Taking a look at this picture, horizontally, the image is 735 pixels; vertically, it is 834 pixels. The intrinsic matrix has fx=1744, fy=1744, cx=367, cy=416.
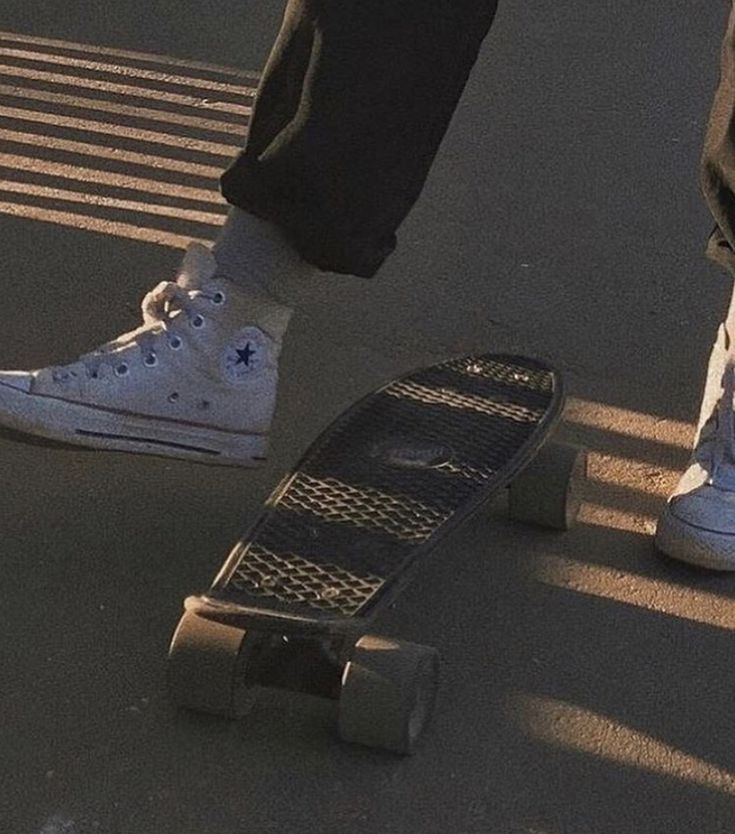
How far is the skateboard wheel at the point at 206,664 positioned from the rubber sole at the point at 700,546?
2.20 feet

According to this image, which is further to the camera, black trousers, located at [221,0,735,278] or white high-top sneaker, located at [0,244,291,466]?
white high-top sneaker, located at [0,244,291,466]

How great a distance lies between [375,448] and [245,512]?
23cm

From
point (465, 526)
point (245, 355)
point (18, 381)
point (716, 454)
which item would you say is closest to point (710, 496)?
point (716, 454)

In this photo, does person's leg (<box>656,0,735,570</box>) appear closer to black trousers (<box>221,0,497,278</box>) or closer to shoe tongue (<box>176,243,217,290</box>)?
black trousers (<box>221,0,497,278</box>)

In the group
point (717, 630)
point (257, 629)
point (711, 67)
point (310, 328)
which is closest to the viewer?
point (257, 629)

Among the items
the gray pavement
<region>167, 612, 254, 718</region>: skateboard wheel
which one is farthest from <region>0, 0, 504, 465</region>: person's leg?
<region>167, 612, 254, 718</region>: skateboard wheel

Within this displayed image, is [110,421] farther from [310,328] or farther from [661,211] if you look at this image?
[661,211]

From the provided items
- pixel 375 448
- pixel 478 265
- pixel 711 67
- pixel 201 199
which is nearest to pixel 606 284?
pixel 478 265

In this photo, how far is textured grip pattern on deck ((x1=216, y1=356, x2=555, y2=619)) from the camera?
188cm

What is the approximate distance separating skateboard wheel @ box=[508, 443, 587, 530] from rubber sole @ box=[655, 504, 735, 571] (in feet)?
0.44

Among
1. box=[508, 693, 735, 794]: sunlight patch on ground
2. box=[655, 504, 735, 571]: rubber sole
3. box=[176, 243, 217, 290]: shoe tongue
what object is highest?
box=[176, 243, 217, 290]: shoe tongue

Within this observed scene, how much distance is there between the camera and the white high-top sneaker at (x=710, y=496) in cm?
221

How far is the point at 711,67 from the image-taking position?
426 cm

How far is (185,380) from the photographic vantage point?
2242 mm
